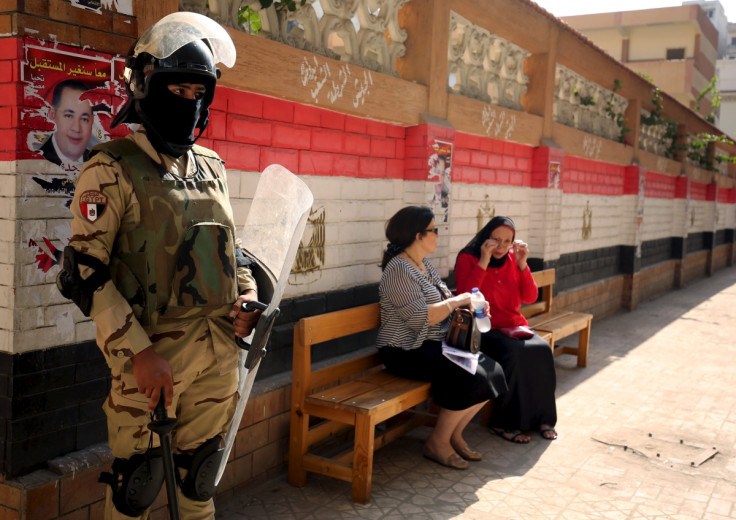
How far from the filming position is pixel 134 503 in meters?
2.45

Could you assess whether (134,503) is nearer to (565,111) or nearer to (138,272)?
(138,272)

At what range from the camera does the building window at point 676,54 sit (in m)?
31.5

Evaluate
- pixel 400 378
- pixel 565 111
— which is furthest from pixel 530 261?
pixel 400 378

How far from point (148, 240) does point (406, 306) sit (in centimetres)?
243

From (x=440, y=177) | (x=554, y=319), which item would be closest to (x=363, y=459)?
(x=440, y=177)

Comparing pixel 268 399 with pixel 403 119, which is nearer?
pixel 268 399

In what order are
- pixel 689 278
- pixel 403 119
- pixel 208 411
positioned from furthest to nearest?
pixel 689 278
pixel 403 119
pixel 208 411

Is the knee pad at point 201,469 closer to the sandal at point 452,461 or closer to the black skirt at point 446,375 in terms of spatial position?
the black skirt at point 446,375

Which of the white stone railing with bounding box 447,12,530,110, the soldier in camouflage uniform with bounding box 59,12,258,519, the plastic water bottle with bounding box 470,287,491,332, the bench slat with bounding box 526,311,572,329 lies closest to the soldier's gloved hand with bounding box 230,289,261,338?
the soldier in camouflage uniform with bounding box 59,12,258,519

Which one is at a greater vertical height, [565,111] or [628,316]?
[565,111]

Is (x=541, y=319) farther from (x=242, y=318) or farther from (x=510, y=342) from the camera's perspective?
(x=242, y=318)

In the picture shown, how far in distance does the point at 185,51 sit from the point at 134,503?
→ 61.7 inches

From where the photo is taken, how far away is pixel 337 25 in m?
4.96

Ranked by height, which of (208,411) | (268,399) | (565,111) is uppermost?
(565,111)
